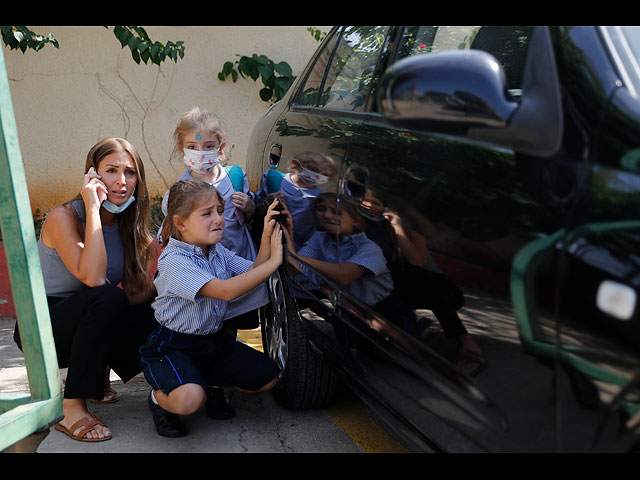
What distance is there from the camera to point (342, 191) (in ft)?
7.04

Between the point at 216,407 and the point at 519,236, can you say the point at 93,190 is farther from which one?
the point at 519,236

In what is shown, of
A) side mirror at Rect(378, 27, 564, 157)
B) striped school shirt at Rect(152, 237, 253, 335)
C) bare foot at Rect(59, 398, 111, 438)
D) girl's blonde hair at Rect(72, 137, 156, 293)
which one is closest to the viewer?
side mirror at Rect(378, 27, 564, 157)

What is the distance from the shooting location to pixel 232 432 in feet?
9.37

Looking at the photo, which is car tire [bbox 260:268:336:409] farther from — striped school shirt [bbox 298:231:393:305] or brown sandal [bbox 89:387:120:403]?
brown sandal [bbox 89:387:120:403]

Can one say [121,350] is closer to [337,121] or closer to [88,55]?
[337,121]

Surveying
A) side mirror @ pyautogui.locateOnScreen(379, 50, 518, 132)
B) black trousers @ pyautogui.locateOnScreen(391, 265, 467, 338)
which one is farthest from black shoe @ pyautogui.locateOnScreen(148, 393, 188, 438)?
side mirror @ pyautogui.locateOnScreen(379, 50, 518, 132)

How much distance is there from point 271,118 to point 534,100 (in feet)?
7.03

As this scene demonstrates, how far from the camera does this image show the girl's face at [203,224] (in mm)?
2695

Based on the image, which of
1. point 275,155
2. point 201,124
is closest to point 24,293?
point 275,155

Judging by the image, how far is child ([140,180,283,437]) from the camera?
104 inches

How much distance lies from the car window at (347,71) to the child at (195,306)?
0.56 metres

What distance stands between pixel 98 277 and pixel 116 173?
18.2 inches

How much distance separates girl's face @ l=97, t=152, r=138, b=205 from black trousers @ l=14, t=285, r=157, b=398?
0.40m

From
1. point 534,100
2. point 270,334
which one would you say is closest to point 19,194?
point 534,100
